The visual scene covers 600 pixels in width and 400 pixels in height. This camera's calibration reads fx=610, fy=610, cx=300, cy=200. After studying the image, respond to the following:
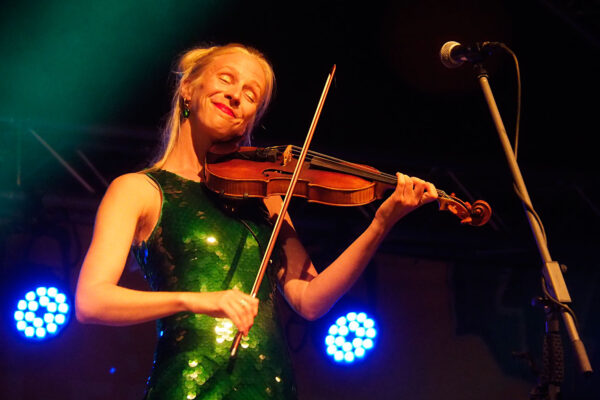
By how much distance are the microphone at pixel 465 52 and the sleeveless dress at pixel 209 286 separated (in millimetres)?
850

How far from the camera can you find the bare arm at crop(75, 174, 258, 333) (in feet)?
4.58

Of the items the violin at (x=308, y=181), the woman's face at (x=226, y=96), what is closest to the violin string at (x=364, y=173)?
the violin at (x=308, y=181)

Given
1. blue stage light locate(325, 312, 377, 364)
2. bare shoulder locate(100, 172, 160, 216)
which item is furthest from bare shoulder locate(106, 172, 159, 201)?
blue stage light locate(325, 312, 377, 364)

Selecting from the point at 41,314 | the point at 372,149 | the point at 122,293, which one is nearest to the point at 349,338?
the point at 372,149

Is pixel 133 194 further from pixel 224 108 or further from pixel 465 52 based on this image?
pixel 465 52

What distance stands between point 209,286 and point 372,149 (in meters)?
3.20

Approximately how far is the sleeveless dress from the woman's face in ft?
0.81

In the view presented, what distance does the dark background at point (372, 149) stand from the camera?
4645 millimetres

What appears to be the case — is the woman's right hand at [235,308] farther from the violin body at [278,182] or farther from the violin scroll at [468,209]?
the violin scroll at [468,209]

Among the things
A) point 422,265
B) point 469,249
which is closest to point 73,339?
point 422,265

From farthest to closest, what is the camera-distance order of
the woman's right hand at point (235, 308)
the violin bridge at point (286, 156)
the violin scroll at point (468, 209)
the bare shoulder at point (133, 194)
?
the violin bridge at point (286, 156) < the violin scroll at point (468, 209) < the bare shoulder at point (133, 194) < the woman's right hand at point (235, 308)

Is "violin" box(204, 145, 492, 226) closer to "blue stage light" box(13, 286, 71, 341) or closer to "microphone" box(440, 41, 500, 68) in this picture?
"microphone" box(440, 41, 500, 68)

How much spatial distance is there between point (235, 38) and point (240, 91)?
9.54 ft

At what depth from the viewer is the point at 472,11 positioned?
183 inches
